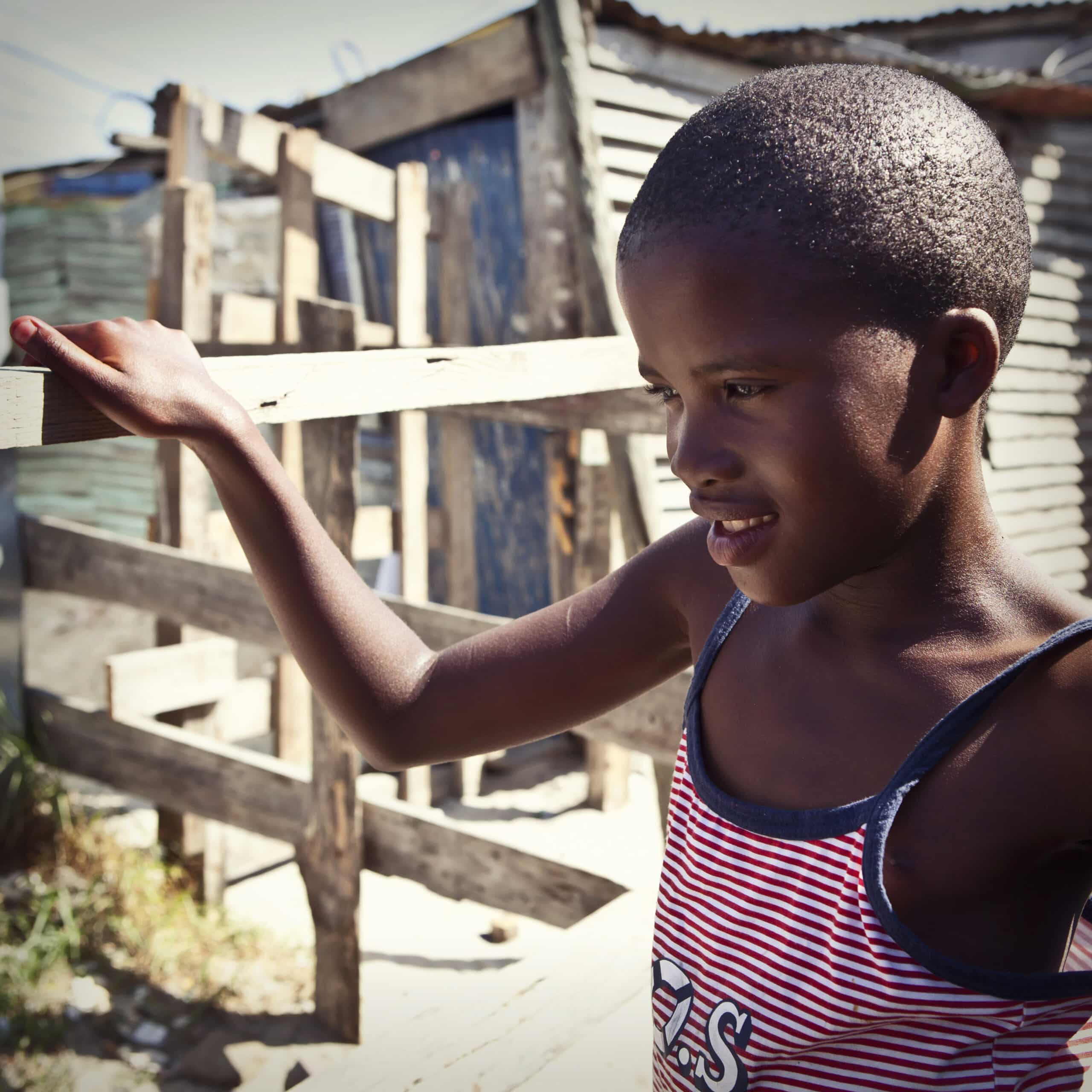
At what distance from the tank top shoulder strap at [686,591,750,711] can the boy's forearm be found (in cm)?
37

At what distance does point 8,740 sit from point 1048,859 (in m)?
4.27

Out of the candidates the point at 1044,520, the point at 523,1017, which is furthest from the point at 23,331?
the point at 1044,520

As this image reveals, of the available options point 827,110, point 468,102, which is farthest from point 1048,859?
point 468,102

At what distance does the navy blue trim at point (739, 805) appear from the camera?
1.08 metres

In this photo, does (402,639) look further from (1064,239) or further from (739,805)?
(1064,239)

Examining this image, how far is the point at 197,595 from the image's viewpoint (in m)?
3.71

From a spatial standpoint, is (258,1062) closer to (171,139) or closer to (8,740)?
(8,740)

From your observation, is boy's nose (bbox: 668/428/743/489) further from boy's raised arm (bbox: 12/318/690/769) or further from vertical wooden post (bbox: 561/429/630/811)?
vertical wooden post (bbox: 561/429/630/811)

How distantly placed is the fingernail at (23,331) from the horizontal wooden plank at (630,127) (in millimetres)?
4328

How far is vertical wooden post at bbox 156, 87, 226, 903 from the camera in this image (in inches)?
170

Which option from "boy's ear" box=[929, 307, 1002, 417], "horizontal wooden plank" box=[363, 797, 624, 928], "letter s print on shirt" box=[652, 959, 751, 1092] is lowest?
"horizontal wooden plank" box=[363, 797, 624, 928]

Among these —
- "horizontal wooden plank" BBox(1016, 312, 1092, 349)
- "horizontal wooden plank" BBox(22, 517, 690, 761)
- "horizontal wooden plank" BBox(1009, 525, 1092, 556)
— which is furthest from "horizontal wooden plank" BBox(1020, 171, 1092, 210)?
"horizontal wooden plank" BBox(22, 517, 690, 761)

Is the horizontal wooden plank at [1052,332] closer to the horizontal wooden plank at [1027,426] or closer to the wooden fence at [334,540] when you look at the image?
the horizontal wooden plank at [1027,426]

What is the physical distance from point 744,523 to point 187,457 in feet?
12.3
